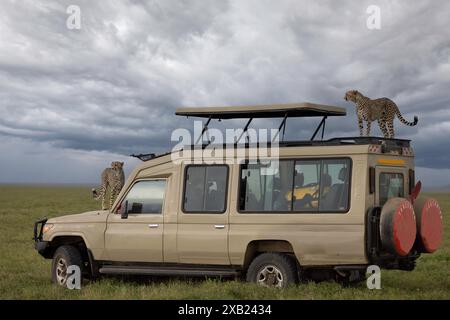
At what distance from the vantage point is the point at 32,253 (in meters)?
17.7

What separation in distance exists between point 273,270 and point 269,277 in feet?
0.43

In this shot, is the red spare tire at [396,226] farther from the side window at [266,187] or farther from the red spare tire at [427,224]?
the side window at [266,187]

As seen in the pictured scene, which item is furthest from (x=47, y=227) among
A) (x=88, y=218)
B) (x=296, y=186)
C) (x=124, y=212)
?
(x=296, y=186)

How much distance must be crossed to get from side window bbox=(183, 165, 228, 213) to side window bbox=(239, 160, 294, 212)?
1.06 feet

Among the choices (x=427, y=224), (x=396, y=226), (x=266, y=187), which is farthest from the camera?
(x=266, y=187)

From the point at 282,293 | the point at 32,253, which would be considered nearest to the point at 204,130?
the point at 282,293

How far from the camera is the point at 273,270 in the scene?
1041 centimetres

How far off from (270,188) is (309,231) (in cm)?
91

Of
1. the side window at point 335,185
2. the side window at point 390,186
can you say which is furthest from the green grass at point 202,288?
the side window at point 390,186

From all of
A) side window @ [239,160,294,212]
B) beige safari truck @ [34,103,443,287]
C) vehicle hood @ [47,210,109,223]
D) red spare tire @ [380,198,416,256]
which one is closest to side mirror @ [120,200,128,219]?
beige safari truck @ [34,103,443,287]

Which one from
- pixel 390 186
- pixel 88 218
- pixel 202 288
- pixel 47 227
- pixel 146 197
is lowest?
pixel 202 288

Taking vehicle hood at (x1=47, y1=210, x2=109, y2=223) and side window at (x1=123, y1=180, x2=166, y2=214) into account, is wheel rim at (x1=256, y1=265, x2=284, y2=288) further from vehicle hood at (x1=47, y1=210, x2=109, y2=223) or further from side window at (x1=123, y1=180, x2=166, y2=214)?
vehicle hood at (x1=47, y1=210, x2=109, y2=223)

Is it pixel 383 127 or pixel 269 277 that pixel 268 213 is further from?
pixel 383 127
